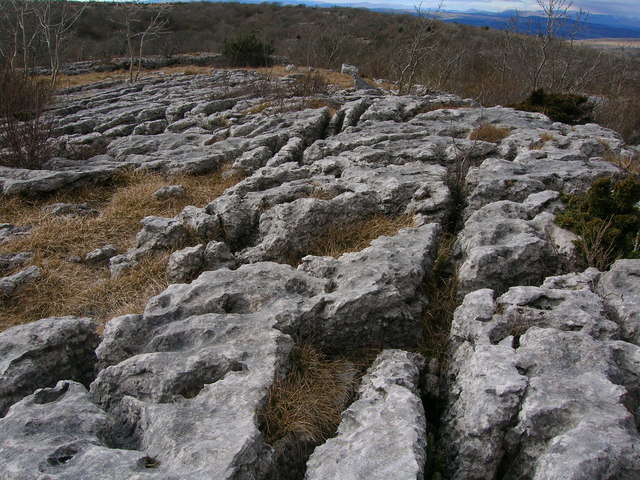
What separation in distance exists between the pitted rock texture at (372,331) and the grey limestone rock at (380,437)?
0.01 metres

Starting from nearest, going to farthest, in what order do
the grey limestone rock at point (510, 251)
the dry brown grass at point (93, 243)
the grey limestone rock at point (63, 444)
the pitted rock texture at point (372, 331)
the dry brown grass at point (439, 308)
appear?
1. the grey limestone rock at point (63, 444)
2. the pitted rock texture at point (372, 331)
3. the dry brown grass at point (439, 308)
4. the grey limestone rock at point (510, 251)
5. the dry brown grass at point (93, 243)

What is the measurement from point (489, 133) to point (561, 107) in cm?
536

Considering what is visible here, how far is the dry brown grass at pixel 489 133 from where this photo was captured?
359 inches

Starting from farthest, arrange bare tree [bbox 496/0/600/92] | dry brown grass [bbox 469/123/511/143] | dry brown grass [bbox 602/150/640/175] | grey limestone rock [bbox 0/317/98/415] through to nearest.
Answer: bare tree [bbox 496/0/600/92] < dry brown grass [bbox 469/123/511/143] < dry brown grass [bbox 602/150/640/175] < grey limestone rock [bbox 0/317/98/415]

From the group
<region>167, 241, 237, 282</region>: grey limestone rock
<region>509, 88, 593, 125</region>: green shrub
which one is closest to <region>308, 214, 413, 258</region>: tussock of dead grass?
<region>167, 241, 237, 282</region>: grey limestone rock

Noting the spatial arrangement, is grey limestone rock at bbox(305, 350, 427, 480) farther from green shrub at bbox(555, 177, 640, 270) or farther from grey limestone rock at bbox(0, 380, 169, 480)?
green shrub at bbox(555, 177, 640, 270)

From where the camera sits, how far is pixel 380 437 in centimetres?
304

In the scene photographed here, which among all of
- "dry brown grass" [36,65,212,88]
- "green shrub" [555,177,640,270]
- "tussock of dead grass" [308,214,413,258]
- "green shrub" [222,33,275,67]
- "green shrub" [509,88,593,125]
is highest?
"green shrub" [222,33,275,67]

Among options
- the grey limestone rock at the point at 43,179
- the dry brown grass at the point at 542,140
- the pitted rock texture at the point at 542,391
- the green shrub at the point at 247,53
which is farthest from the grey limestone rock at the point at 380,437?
the green shrub at the point at 247,53

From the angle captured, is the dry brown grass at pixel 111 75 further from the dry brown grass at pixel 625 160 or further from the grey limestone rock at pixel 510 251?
the grey limestone rock at pixel 510 251

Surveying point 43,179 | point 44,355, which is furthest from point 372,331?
point 43,179

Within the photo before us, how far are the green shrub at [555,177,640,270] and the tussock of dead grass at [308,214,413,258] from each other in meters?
2.09

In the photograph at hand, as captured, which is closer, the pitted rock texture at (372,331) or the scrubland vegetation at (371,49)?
the pitted rock texture at (372,331)

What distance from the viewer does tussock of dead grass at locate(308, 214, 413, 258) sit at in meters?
6.14
